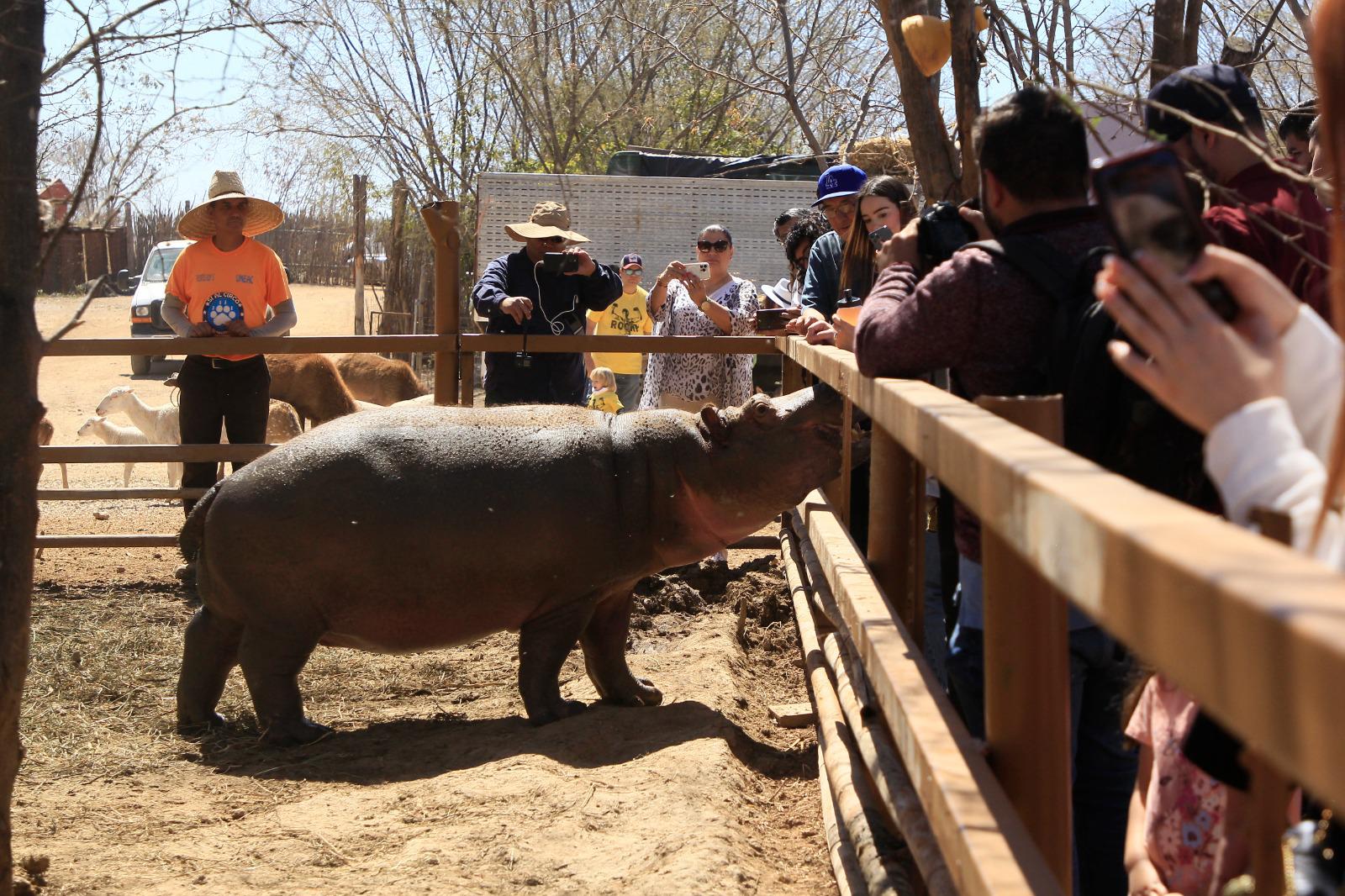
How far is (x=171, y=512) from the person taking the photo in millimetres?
10367

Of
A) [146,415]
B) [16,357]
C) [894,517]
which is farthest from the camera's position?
[146,415]

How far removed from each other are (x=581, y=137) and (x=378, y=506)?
49.7ft

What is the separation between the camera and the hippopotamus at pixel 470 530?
509cm

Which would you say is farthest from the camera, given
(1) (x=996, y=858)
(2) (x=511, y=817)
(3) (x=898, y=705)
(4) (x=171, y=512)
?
(4) (x=171, y=512)

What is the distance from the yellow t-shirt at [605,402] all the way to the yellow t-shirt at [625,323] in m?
0.60

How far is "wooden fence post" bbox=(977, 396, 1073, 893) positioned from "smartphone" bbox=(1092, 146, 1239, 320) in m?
0.58

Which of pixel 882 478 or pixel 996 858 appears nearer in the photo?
pixel 996 858

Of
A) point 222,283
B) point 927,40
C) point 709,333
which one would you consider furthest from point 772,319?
point 222,283

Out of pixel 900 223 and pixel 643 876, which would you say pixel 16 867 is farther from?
pixel 900 223

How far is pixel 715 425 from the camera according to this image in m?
5.32

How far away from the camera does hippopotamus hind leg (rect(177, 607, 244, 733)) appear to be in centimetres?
528

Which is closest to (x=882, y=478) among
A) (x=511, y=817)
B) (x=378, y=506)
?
(x=511, y=817)

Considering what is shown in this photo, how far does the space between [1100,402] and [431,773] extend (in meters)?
3.02

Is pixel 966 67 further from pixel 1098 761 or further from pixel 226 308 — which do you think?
pixel 226 308
